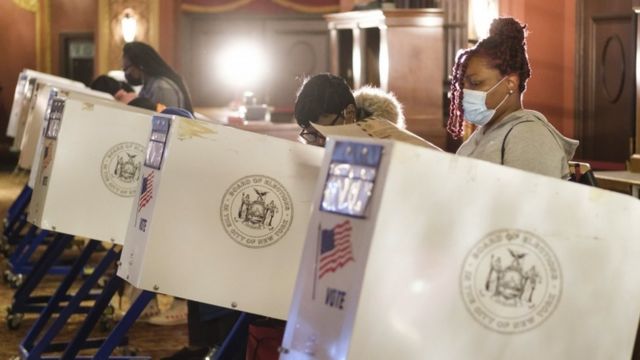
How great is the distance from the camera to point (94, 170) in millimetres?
4406

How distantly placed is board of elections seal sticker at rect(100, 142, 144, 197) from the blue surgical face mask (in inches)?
62.4

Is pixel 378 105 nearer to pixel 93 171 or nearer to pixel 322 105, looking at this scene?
pixel 322 105

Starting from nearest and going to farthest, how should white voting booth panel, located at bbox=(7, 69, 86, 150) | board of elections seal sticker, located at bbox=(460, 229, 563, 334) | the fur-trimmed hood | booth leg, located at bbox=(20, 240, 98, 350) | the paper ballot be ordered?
1. board of elections seal sticker, located at bbox=(460, 229, 563, 334)
2. the paper ballot
3. the fur-trimmed hood
4. booth leg, located at bbox=(20, 240, 98, 350)
5. white voting booth panel, located at bbox=(7, 69, 86, 150)

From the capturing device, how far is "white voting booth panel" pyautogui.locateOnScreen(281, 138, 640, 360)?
217 cm

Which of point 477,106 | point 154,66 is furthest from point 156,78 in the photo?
point 477,106

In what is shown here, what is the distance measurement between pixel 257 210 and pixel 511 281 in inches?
41.7

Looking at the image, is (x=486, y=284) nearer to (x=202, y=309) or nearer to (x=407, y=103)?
(x=202, y=309)

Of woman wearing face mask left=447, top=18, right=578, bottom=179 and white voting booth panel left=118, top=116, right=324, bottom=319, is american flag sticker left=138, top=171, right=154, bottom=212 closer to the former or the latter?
white voting booth panel left=118, top=116, right=324, bottom=319

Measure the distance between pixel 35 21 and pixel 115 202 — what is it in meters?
12.9

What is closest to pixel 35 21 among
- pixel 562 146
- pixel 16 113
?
pixel 16 113

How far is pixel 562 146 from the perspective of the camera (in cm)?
294

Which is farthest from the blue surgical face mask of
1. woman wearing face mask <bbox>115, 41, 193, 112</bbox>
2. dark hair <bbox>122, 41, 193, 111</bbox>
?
dark hair <bbox>122, 41, 193, 111</bbox>

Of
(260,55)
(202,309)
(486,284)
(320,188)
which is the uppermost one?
(260,55)

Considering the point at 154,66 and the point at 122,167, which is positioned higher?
the point at 154,66
